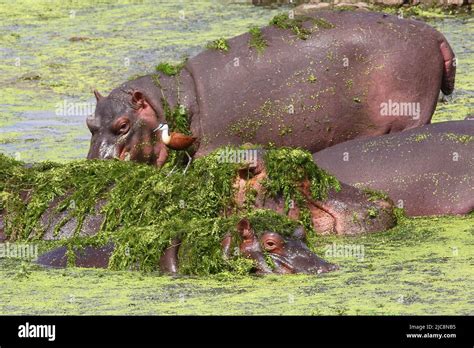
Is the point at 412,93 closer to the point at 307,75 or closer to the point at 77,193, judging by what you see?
the point at 307,75

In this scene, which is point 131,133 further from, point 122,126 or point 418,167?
point 418,167

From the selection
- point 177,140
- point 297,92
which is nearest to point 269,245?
point 177,140

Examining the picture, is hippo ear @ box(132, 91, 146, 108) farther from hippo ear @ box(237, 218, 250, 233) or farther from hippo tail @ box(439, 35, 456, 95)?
hippo ear @ box(237, 218, 250, 233)

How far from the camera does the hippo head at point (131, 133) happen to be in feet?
36.0

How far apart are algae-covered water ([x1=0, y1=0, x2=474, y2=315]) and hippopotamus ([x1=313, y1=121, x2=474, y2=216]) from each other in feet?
0.66

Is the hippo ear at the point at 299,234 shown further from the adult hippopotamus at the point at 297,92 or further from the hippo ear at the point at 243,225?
the adult hippopotamus at the point at 297,92

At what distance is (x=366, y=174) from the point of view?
→ 997 cm

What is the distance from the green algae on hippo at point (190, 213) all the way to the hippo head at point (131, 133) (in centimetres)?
97

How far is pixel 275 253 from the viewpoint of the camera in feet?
26.1

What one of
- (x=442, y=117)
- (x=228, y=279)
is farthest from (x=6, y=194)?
(x=442, y=117)

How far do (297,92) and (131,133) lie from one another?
1.20 meters

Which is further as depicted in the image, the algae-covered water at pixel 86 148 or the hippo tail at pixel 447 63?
the hippo tail at pixel 447 63

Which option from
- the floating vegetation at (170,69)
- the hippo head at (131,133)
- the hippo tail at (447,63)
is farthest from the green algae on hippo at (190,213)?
the hippo tail at (447,63)
